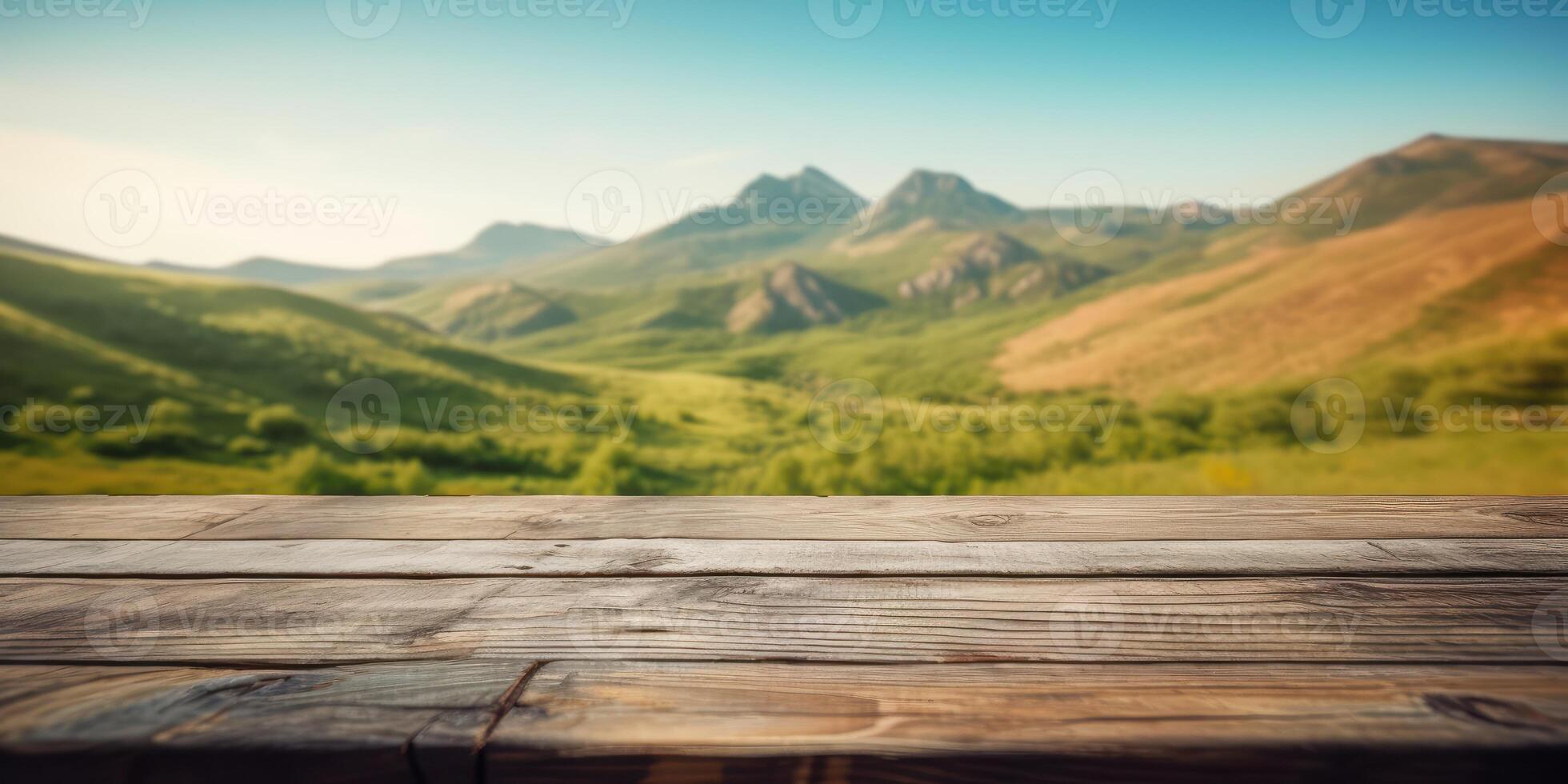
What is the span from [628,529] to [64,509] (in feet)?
3.18

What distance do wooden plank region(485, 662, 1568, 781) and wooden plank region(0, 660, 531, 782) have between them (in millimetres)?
45

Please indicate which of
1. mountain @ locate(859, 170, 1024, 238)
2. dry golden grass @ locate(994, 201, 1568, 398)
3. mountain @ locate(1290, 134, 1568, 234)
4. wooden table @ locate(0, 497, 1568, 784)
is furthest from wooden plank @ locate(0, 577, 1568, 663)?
mountain @ locate(859, 170, 1024, 238)

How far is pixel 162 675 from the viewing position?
618 mm

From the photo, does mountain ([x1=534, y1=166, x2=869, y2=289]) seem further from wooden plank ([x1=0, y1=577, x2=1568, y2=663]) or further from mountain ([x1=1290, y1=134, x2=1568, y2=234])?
wooden plank ([x1=0, y1=577, x2=1568, y2=663])

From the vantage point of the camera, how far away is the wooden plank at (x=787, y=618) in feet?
2.18

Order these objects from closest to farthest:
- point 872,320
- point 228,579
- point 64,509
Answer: point 228,579, point 64,509, point 872,320

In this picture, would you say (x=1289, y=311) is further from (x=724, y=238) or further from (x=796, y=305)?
(x=724, y=238)

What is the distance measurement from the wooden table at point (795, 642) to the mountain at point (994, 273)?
489cm

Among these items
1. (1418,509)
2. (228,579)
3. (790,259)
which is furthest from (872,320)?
(228,579)

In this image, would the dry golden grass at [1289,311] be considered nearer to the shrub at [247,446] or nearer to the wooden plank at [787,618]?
the wooden plank at [787,618]

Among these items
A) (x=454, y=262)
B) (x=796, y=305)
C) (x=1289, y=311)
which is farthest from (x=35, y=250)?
(x=1289, y=311)

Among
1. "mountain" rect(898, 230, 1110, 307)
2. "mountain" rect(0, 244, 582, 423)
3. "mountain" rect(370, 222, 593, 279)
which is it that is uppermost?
"mountain" rect(370, 222, 593, 279)

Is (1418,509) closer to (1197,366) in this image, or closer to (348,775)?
(348,775)

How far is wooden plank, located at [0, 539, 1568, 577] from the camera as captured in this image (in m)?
0.86
